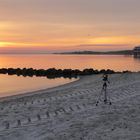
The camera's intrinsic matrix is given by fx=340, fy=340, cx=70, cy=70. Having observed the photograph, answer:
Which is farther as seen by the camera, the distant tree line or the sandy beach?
the distant tree line

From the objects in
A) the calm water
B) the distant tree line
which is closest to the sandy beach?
the calm water

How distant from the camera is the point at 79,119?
1247cm

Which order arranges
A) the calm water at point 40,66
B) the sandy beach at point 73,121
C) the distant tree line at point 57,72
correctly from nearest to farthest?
the sandy beach at point 73,121, the calm water at point 40,66, the distant tree line at point 57,72

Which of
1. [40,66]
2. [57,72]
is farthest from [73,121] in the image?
[40,66]

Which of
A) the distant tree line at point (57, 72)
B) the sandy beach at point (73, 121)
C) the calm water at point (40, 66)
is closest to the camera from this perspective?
the sandy beach at point (73, 121)

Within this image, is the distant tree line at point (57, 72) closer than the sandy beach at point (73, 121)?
No

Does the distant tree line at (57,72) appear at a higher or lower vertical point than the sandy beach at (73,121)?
higher

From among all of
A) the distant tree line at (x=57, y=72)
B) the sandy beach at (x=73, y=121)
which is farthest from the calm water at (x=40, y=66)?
the sandy beach at (x=73, y=121)

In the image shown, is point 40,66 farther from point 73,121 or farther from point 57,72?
point 73,121

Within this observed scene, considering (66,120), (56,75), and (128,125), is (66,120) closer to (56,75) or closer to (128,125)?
(128,125)

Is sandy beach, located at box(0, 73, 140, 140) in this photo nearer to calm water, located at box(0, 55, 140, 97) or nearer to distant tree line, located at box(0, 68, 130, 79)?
calm water, located at box(0, 55, 140, 97)

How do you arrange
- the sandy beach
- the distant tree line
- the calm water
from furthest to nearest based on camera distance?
the distant tree line
the calm water
the sandy beach

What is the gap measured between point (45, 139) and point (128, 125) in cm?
282

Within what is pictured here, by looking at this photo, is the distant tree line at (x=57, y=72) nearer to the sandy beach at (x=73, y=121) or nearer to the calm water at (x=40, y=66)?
the calm water at (x=40, y=66)
